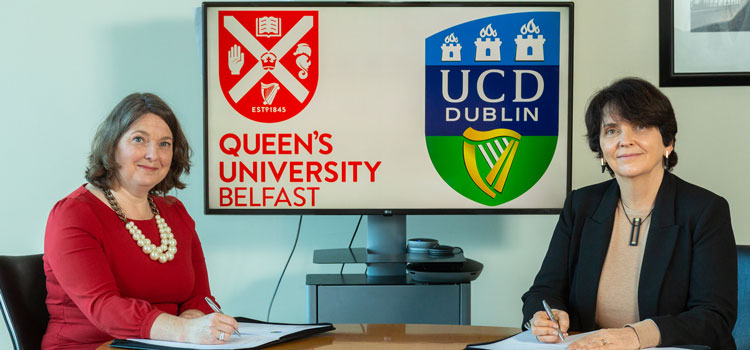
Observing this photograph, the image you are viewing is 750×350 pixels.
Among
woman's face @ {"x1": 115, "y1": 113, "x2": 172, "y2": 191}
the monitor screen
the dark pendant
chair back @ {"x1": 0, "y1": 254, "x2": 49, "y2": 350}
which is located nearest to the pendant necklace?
the dark pendant

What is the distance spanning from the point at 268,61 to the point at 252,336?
1.16 meters

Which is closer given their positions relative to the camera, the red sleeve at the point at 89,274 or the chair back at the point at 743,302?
the red sleeve at the point at 89,274

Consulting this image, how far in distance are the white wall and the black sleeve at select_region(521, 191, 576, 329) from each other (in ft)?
3.11

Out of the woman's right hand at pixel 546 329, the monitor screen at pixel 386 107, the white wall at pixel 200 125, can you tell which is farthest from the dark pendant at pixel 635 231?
the white wall at pixel 200 125

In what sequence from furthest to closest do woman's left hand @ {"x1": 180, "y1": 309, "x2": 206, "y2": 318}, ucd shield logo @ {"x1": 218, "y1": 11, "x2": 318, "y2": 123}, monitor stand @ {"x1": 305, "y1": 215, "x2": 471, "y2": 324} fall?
ucd shield logo @ {"x1": 218, "y1": 11, "x2": 318, "y2": 123} < monitor stand @ {"x1": 305, "y1": 215, "x2": 471, "y2": 324} < woman's left hand @ {"x1": 180, "y1": 309, "x2": 206, "y2": 318}

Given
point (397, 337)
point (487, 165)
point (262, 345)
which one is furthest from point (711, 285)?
point (262, 345)

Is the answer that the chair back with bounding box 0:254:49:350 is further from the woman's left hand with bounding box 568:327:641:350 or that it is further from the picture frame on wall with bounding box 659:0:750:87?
the picture frame on wall with bounding box 659:0:750:87

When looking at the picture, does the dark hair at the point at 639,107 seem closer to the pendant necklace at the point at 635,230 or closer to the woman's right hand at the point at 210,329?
the pendant necklace at the point at 635,230

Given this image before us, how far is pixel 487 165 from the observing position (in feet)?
8.45

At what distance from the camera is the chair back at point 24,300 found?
1.86 m

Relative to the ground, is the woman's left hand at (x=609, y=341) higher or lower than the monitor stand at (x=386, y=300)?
higher

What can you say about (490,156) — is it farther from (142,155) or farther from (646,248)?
(142,155)

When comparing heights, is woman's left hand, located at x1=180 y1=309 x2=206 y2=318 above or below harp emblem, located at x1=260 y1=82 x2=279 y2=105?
below

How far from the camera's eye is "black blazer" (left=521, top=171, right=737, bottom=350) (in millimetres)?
1796
